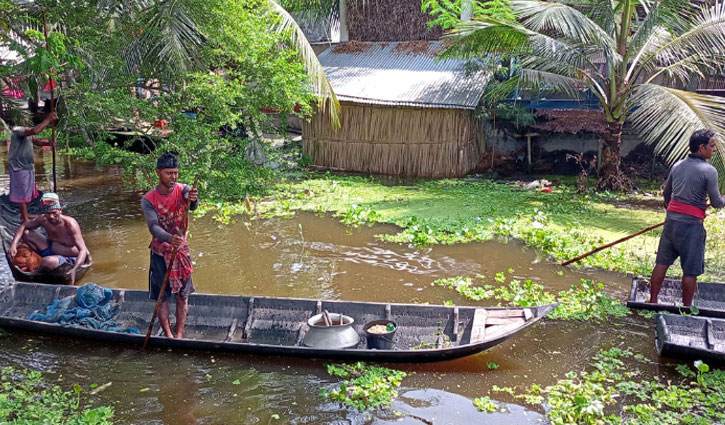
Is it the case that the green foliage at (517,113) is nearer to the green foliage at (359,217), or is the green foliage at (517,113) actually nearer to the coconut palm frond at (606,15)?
the coconut palm frond at (606,15)

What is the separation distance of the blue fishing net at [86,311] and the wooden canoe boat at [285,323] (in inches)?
7.8

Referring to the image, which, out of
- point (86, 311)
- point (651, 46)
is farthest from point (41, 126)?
point (651, 46)

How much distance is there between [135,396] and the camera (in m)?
5.20

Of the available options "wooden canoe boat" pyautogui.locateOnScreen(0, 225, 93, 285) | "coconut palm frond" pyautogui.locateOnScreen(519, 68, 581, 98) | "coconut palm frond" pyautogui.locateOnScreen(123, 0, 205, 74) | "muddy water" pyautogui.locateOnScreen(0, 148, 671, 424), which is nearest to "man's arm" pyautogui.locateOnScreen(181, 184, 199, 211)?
"muddy water" pyautogui.locateOnScreen(0, 148, 671, 424)

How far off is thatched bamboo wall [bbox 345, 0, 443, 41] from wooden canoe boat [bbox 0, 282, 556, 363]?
12682 mm

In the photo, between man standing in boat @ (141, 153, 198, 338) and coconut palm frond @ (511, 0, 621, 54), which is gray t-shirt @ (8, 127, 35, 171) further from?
coconut palm frond @ (511, 0, 621, 54)

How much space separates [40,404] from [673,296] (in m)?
6.81

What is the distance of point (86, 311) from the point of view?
246 inches

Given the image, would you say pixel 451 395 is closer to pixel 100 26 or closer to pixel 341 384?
pixel 341 384

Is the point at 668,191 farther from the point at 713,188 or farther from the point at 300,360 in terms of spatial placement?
the point at 300,360

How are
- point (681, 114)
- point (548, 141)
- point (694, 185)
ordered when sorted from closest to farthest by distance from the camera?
point (694, 185)
point (681, 114)
point (548, 141)

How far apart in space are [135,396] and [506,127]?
1243cm

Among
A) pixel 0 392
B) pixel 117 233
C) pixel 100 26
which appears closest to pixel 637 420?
pixel 0 392

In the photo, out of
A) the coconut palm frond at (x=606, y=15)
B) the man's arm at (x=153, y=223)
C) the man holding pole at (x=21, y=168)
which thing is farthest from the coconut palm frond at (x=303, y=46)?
the man's arm at (x=153, y=223)
